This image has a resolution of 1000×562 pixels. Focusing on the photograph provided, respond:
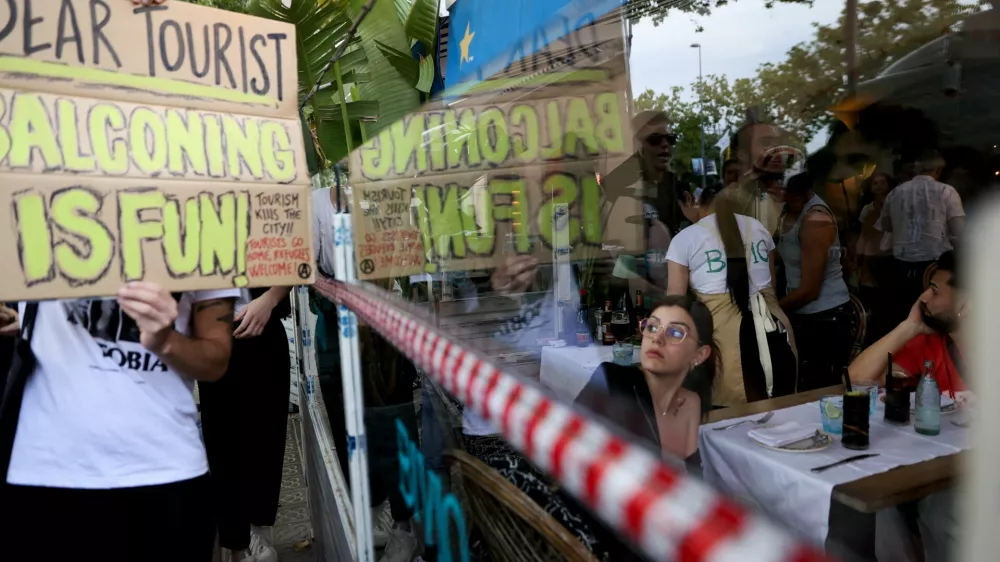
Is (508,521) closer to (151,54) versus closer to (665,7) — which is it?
(151,54)

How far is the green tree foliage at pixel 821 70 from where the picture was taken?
507cm

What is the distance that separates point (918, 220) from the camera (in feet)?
14.3

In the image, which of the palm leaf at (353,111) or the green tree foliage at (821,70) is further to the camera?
the green tree foliage at (821,70)

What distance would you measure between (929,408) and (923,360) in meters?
0.40

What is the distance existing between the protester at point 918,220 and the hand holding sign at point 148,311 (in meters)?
3.76

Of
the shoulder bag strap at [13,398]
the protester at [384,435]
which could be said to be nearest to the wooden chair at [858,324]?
the protester at [384,435]

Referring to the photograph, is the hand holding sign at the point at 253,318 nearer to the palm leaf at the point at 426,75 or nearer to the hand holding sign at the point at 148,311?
the hand holding sign at the point at 148,311

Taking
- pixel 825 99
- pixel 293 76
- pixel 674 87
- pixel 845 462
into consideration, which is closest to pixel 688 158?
pixel 674 87

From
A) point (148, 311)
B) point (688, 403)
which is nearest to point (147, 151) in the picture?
point (148, 311)

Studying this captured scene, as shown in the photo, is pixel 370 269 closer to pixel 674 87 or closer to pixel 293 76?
pixel 293 76

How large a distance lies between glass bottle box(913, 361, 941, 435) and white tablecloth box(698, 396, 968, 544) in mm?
33

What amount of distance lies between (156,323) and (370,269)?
36.2 inches

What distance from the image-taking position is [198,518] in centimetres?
176

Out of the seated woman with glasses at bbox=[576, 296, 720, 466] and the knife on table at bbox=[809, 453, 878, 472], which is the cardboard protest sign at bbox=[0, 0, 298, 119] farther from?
the knife on table at bbox=[809, 453, 878, 472]
